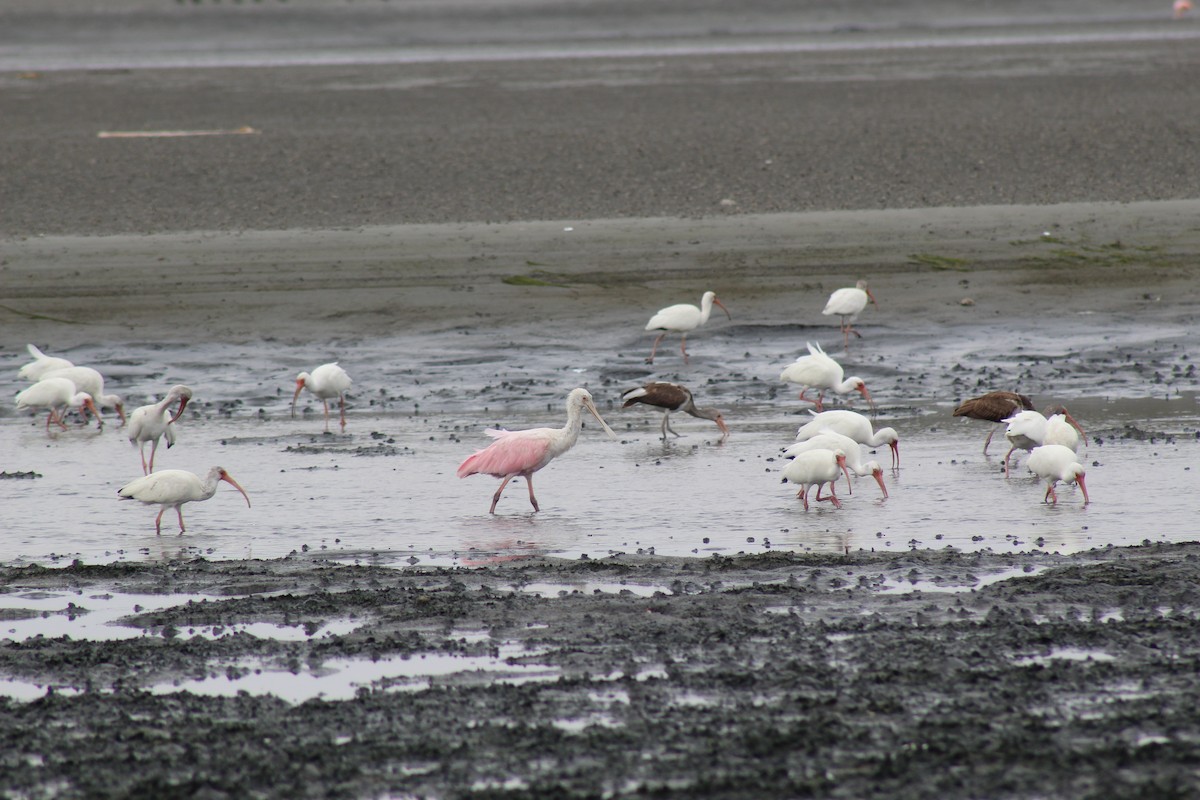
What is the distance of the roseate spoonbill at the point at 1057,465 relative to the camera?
10234mm

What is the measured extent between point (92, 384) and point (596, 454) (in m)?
4.52

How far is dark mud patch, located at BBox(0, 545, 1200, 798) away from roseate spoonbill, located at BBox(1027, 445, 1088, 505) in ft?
4.58

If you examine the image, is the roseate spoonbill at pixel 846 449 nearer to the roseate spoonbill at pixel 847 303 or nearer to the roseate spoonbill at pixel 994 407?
the roseate spoonbill at pixel 994 407

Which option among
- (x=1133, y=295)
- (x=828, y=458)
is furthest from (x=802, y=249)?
(x=828, y=458)

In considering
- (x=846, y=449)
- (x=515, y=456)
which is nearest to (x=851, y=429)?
(x=846, y=449)

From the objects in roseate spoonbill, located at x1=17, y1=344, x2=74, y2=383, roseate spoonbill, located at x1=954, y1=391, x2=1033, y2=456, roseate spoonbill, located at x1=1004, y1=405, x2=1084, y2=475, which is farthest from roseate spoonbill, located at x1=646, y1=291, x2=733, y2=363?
roseate spoonbill, located at x1=17, y1=344, x2=74, y2=383

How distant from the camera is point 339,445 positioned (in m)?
13.0

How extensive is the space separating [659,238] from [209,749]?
13451mm

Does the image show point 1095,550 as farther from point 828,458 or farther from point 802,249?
point 802,249

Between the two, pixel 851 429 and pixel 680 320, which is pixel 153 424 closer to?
pixel 851 429

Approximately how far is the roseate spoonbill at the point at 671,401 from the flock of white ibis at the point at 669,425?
11mm

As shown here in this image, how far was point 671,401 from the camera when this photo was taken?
43.5 ft

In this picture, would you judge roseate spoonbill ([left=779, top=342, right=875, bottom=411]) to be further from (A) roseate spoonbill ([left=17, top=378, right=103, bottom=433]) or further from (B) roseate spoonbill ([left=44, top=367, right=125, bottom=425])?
(A) roseate spoonbill ([left=17, top=378, right=103, bottom=433])

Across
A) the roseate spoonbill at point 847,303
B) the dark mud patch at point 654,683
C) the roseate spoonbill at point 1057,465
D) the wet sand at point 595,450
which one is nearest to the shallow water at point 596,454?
the wet sand at point 595,450
